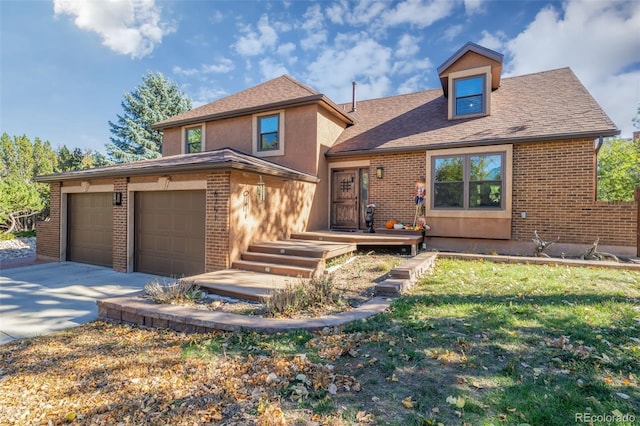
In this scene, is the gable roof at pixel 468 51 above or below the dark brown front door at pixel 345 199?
above

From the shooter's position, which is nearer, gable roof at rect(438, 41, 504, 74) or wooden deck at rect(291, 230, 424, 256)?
wooden deck at rect(291, 230, 424, 256)

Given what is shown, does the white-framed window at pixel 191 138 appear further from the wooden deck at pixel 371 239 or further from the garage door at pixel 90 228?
the wooden deck at pixel 371 239

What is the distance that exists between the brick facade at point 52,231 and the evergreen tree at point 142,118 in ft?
55.1

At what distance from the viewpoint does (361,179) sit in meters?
11.1

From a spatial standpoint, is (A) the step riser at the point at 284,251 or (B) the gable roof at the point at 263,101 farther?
(B) the gable roof at the point at 263,101

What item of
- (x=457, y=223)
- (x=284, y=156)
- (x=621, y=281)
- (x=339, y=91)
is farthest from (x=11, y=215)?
(x=621, y=281)

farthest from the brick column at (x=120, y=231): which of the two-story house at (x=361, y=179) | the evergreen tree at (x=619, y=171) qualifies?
the evergreen tree at (x=619, y=171)

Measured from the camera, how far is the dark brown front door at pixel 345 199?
11188 mm

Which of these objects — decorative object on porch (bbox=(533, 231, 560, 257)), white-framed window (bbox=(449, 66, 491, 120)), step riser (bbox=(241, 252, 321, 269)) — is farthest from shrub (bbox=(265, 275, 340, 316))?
white-framed window (bbox=(449, 66, 491, 120))

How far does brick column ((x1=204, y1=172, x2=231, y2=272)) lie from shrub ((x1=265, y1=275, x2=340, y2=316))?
8.92ft

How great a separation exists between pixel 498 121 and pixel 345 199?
17.9 feet

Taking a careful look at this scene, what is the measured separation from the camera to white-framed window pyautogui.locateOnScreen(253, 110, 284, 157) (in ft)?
36.4

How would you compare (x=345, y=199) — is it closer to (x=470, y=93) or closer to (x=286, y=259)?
(x=286, y=259)

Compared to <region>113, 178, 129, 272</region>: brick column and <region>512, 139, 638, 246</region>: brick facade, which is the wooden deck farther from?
<region>113, 178, 129, 272</region>: brick column
